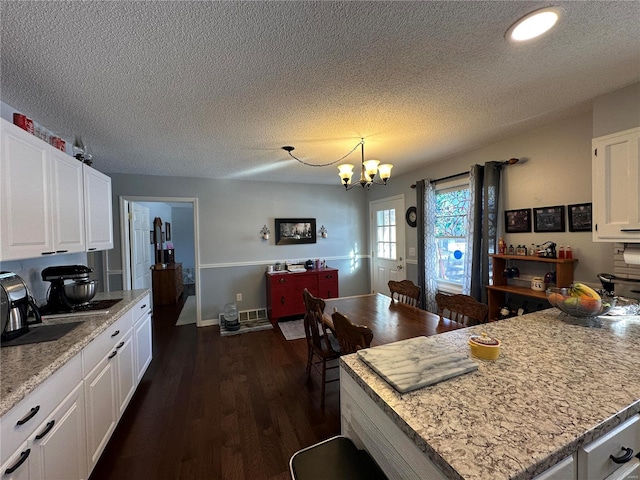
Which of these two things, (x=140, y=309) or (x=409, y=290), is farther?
(x=409, y=290)

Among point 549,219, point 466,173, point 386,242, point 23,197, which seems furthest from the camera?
point 386,242

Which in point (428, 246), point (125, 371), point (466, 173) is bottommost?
point (125, 371)

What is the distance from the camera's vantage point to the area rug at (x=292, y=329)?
11.9ft

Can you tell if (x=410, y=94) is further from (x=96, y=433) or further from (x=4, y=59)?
(x=96, y=433)

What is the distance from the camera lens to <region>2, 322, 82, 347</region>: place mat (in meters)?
1.37

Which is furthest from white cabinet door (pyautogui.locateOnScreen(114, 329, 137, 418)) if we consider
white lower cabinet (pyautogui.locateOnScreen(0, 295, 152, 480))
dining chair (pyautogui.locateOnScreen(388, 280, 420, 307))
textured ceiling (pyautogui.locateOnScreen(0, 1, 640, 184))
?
dining chair (pyautogui.locateOnScreen(388, 280, 420, 307))

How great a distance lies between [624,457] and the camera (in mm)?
813

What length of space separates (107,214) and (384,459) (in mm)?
3000

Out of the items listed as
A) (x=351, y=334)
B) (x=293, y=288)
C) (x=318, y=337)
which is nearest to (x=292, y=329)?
(x=293, y=288)

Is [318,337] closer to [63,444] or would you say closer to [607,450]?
[63,444]

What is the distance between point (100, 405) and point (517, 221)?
12.4 ft

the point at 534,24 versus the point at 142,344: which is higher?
the point at 534,24

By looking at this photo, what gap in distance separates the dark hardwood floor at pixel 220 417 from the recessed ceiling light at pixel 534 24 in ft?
8.52

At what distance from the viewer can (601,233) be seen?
188 centimetres
